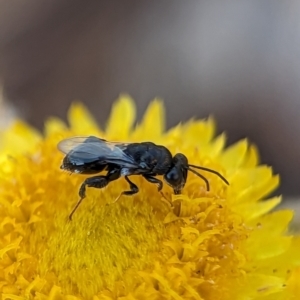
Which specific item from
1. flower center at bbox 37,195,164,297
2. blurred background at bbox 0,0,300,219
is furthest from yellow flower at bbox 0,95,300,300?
blurred background at bbox 0,0,300,219

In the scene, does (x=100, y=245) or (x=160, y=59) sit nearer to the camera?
→ (x=100, y=245)

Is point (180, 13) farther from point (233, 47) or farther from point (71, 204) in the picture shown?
point (71, 204)

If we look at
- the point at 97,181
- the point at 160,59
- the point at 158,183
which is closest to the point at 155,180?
the point at 158,183

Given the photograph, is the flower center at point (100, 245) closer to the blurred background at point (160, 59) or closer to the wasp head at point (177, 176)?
the wasp head at point (177, 176)

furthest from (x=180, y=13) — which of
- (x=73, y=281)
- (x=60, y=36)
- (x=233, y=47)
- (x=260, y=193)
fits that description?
(x=73, y=281)

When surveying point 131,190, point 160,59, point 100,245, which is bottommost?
point 100,245

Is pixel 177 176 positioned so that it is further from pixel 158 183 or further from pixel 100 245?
pixel 100 245

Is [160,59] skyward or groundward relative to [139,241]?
skyward

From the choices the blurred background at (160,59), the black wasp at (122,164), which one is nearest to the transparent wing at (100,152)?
the black wasp at (122,164)
